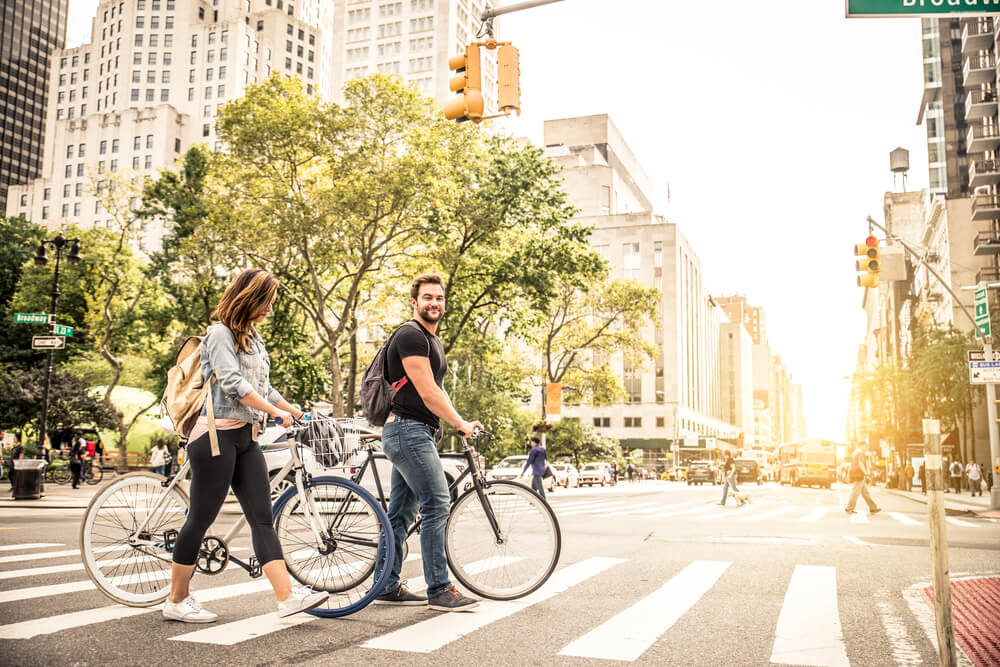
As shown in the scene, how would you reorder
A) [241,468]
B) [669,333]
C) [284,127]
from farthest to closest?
[669,333], [284,127], [241,468]

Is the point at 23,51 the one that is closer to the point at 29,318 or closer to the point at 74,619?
the point at 29,318

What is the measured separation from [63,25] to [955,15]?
114ft

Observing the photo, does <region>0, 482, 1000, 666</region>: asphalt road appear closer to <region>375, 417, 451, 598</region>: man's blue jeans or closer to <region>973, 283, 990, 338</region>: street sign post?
<region>375, 417, 451, 598</region>: man's blue jeans

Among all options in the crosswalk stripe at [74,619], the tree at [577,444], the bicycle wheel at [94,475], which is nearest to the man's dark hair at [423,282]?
the crosswalk stripe at [74,619]

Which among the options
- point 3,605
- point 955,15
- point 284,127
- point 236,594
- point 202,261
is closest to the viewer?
point 3,605

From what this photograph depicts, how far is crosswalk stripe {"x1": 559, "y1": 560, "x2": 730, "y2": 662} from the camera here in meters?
4.44

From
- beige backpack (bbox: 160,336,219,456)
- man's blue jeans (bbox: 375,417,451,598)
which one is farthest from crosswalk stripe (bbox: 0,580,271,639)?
man's blue jeans (bbox: 375,417,451,598)

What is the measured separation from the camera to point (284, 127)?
24.4m

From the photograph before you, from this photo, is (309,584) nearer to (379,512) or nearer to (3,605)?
(379,512)

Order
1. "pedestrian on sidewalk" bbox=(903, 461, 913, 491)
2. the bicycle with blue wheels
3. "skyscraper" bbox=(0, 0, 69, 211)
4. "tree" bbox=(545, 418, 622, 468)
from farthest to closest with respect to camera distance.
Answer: "tree" bbox=(545, 418, 622, 468) < "pedestrian on sidewalk" bbox=(903, 461, 913, 491) < "skyscraper" bbox=(0, 0, 69, 211) < the bicycle with blue wheels

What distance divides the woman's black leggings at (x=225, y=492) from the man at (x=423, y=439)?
79cm

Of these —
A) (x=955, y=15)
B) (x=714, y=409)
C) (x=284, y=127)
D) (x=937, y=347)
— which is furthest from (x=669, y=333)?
(x=955, y=15)

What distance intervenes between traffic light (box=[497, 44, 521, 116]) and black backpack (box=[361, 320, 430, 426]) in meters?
5.50

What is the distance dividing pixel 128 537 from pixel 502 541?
8.00 feet
